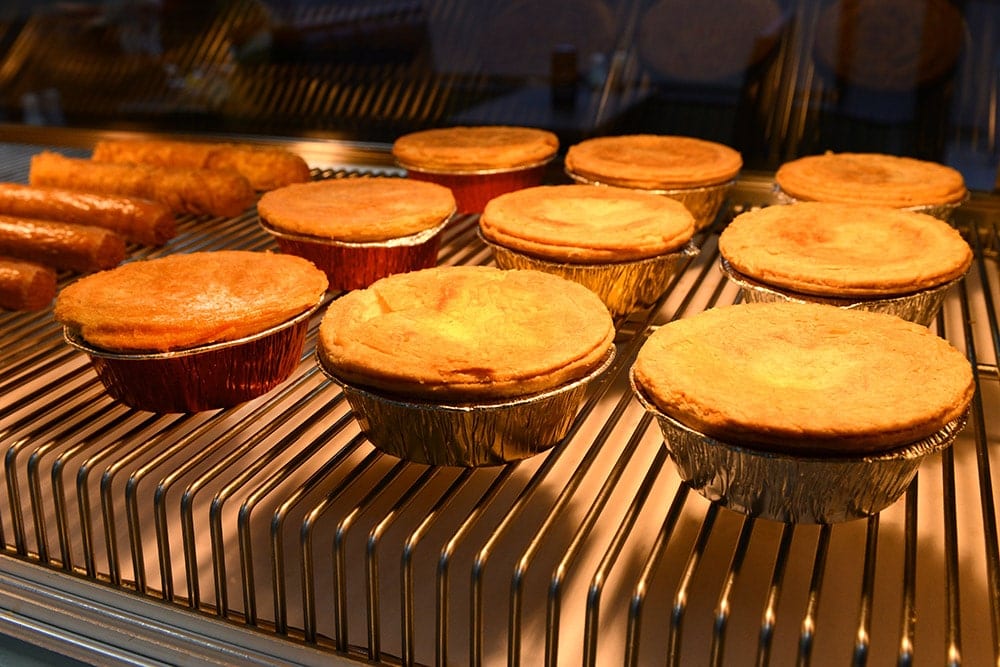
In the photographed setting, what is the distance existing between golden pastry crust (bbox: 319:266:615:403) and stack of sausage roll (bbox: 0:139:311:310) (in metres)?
0.87

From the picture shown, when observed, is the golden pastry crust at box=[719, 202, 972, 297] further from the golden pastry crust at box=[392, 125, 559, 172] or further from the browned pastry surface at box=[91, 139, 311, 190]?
the browned pastry surface at box=[91, 139, 311, 190]

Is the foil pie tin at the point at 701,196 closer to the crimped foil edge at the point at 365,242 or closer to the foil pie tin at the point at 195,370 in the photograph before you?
the crimped foil edge at the point at 365,242

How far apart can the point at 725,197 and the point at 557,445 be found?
1182 millimetres

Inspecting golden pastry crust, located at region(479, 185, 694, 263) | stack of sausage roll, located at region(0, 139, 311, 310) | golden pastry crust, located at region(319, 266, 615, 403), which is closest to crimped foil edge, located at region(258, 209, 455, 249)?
golden pastry crust, located at region(479, 185, 694, 263)

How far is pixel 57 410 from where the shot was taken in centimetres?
173

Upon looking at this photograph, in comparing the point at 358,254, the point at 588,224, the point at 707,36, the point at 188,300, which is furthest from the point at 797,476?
the point at 707,36

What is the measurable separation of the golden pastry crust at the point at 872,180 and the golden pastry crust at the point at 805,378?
0.70m

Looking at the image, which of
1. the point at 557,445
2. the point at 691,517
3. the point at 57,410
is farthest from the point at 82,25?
the point at 691,517

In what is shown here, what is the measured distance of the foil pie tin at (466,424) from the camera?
1.34m

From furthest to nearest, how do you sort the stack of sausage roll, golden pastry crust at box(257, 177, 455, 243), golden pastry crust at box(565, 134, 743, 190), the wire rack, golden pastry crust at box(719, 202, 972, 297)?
golden pastry crust at box(565, 134, 743, 190) < the stack of sausage roll < golden pastry crust at box(257, 177, 455, 243) < golden pastry crust at box(719, 202, 972, 297) < the wire rack

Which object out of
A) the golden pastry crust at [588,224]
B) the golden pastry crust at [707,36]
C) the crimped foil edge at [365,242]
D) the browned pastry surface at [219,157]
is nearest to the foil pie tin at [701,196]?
the golden pastry crust at [588,224]

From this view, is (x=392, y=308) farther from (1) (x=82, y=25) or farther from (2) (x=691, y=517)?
(1) (x=82, y=25)

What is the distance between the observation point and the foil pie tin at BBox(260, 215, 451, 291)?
6.70ft

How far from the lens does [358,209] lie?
83.5 inches
